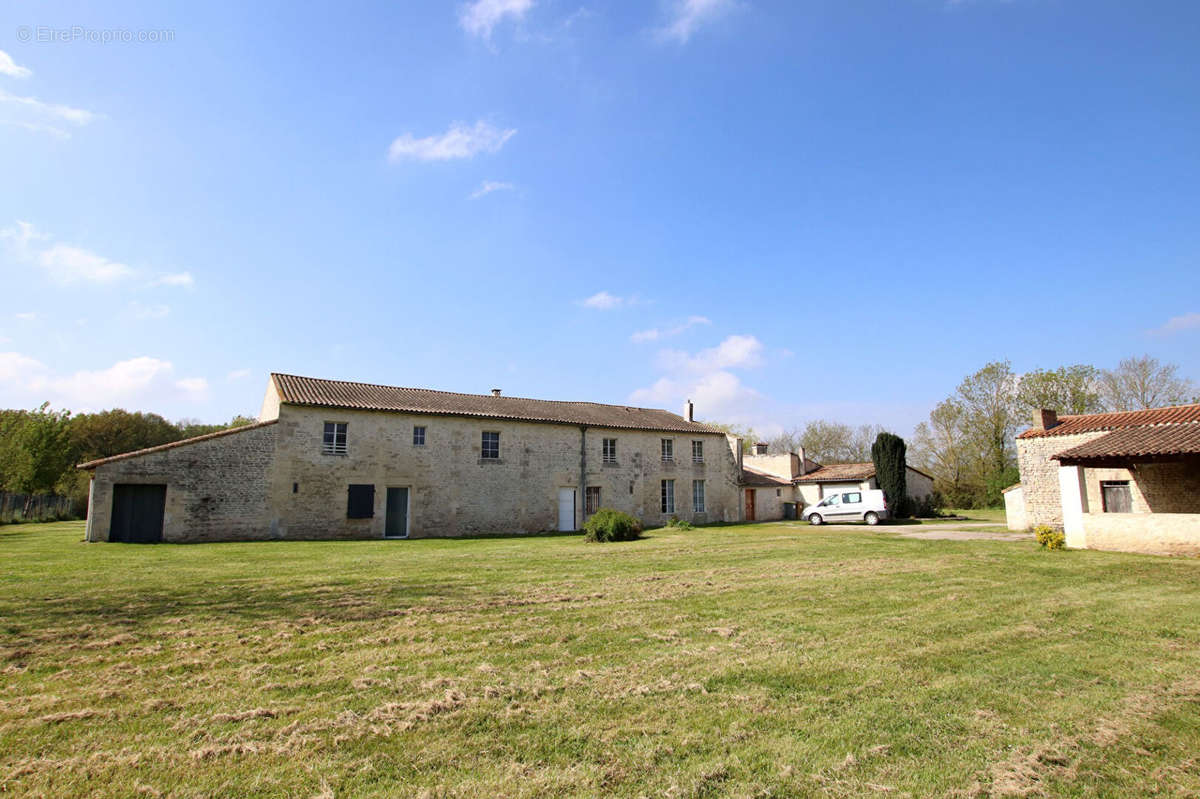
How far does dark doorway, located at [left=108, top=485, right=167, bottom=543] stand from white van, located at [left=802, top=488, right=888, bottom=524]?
1008 inches

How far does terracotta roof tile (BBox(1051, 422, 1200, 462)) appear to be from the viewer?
13003 millimetres

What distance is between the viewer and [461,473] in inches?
925

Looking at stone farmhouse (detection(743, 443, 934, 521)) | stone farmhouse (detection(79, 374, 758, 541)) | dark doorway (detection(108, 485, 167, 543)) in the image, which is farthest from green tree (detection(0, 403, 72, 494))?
stone farmhouse (detection(743, 443, 934, 521))

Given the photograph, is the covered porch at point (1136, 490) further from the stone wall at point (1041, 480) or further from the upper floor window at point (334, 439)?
the upper floor window at point (334, 439)

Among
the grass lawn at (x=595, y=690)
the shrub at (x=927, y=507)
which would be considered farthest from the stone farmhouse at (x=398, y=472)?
the grass lawn at (x=595, y=690)

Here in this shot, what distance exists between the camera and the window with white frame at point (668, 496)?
29.2 metres

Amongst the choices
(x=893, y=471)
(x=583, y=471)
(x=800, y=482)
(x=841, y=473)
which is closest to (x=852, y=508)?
(x=893, y=471)

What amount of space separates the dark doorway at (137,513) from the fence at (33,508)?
14770mm

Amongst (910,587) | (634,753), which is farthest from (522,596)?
(910,587)

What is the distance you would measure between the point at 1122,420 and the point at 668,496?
57.0 feet

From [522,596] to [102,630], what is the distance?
439cm

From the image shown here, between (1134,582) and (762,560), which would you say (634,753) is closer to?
(762,560)

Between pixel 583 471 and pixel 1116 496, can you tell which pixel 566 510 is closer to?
pixel 583 471

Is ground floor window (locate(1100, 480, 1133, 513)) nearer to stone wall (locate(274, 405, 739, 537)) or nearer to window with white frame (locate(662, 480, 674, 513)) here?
stone wall (locate(274, 405, 739, 537))
